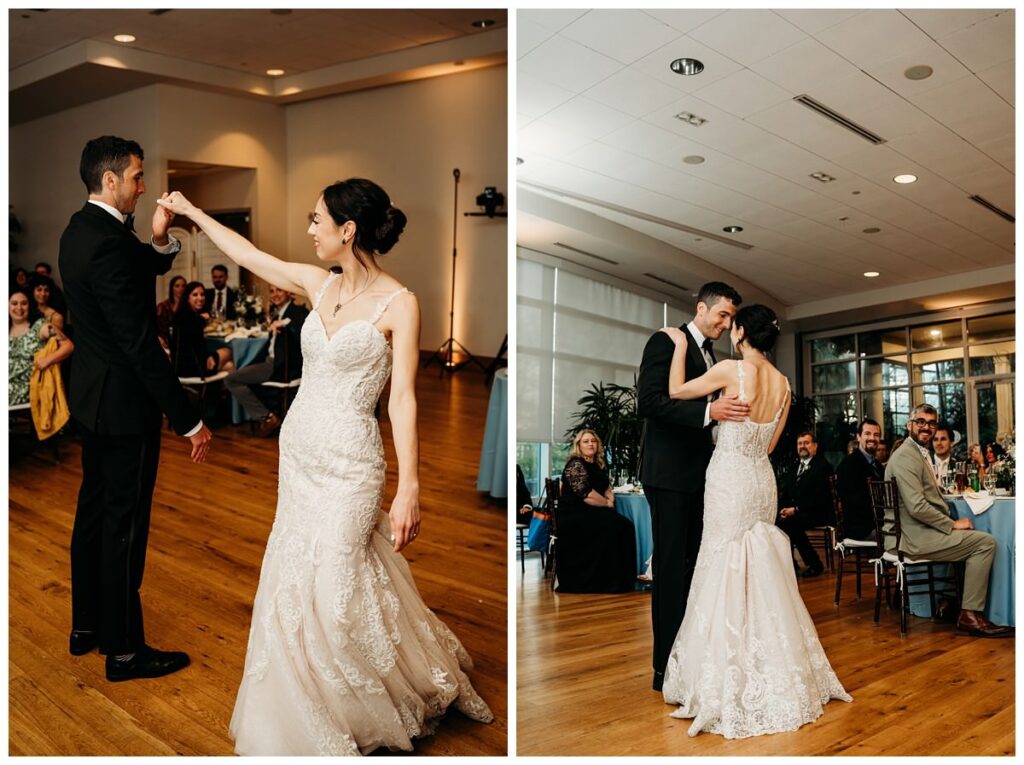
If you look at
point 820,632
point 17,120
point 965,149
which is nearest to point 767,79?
point 965,149

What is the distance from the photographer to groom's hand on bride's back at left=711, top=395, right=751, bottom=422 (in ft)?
10.7

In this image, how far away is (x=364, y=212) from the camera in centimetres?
257

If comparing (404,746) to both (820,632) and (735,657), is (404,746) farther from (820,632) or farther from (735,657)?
(820,632)

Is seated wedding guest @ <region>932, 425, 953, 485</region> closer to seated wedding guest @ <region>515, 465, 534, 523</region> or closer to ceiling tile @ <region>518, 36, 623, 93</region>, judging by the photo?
seated wedding guest @ <region>515, 465, 534, 523</region>

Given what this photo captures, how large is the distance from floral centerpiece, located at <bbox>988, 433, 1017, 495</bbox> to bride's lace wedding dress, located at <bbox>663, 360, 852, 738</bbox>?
88cm

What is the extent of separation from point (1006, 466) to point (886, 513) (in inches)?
51.3

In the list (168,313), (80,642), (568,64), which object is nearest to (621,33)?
(568,64)

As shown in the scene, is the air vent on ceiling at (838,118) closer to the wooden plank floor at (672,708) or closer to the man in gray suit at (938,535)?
the man in gray suit at (938,535)

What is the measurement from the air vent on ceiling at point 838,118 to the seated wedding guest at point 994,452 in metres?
1.17

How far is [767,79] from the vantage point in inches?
121

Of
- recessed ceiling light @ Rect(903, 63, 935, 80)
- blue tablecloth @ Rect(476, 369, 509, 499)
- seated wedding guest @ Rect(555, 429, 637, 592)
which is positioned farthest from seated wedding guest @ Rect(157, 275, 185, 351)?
recessed ceiling light @ Rect(903, 63, 935, 80)

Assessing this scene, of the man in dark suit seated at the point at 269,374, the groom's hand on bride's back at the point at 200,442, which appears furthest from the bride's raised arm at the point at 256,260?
the man in dark suit seated at the point at 269,374

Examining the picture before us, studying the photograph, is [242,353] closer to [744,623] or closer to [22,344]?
[22,344]

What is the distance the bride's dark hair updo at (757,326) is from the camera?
3270mm
